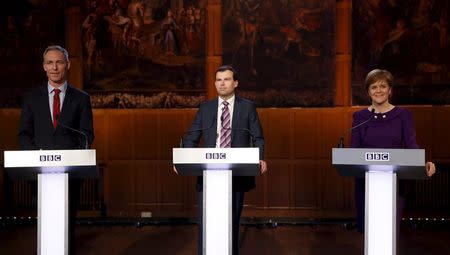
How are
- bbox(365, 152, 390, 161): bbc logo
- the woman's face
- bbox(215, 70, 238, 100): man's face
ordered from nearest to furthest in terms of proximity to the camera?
bbox(365, 152, 390, 161): bbc logo
the woman's face
bbox(215, 70, 238, 100): man's face

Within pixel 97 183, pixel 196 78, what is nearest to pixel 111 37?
pixel 196 78

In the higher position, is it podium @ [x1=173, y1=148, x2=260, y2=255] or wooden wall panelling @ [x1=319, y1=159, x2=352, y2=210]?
podium @ [x1=173, y1=148, x2=260, y2=255]

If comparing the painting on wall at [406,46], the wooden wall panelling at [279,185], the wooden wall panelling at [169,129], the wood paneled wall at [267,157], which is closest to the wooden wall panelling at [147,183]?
the wood paneled wall at [267,157]

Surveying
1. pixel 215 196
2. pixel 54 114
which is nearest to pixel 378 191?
pixel 215 196

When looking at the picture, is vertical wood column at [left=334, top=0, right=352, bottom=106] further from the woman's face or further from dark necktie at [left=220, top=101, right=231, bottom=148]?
the woman's face

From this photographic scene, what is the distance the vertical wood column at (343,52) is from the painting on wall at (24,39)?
3885 millimetres

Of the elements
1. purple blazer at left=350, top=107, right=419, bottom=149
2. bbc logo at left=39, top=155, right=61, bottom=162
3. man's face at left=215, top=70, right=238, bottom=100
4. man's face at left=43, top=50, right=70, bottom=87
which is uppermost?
man's face at left=43, top=50, right=70, bottom=87

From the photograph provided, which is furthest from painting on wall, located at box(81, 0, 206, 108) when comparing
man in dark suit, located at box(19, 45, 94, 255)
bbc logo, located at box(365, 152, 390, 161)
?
bbc logo, located at box(365, 152, 390, 161)

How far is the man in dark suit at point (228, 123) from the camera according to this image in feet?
12.8

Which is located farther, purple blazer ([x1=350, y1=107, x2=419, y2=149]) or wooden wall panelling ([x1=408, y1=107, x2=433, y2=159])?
wooden wall panelling ([x1=408, y1=107, x2=433, y2=159])

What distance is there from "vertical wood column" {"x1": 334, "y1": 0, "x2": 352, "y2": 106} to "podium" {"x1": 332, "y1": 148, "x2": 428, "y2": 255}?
16.0 feet

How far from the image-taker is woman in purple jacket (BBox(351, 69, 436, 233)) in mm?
3553

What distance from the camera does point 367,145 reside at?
11.8 feet

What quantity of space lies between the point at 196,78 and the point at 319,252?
364 centimetres
